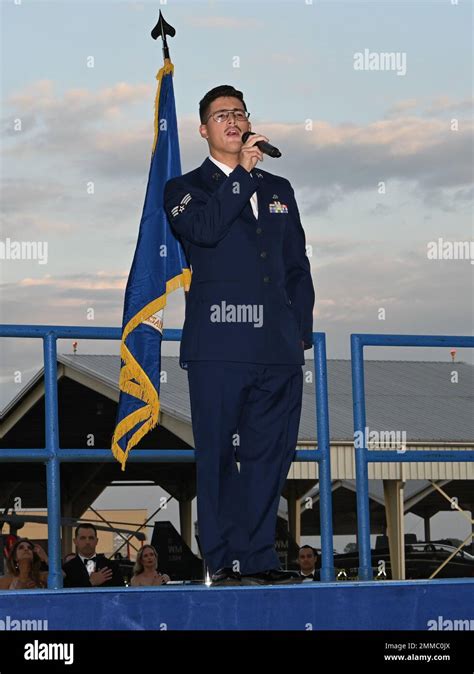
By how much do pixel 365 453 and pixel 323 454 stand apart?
0.26m

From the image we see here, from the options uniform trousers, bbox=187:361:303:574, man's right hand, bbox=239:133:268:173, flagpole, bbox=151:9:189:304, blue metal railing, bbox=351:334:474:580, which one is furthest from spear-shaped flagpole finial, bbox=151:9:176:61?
uniform trousers, bbox=187:361:303:574

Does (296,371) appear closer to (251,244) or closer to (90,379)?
(251,244)

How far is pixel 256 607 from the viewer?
4.09m

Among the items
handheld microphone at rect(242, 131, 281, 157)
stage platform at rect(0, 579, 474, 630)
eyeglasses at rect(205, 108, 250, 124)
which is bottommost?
stage platform at rect(0, 579, 474, 630)

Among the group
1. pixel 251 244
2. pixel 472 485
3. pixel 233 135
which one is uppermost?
pixel 233 135

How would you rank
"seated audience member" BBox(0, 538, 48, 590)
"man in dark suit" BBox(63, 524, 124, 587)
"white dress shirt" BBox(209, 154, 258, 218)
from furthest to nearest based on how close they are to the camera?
1. "seated audience member" BBox(0, 538, 48, 590)
2. "man in dark suit" BBox(63, 524, 124, 587)
3. "white dress shirt" BBox(209, 154, 258, 218)

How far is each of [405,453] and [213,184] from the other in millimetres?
1569

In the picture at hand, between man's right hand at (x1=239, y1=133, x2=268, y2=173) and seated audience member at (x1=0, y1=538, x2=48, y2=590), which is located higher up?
man's right hand at (x1=239, y1=133, x2=268, y2=173)

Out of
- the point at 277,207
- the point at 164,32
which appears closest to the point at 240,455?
the point at 277,207

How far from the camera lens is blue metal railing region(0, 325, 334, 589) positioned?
484cm

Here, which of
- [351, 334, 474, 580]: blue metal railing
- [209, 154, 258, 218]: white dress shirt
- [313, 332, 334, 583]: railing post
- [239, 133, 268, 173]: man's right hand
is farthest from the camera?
[313, 332, 334, 583]: railing post

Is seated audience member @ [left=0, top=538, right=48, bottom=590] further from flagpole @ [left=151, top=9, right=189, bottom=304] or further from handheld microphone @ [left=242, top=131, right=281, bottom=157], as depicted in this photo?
handheld microphone @ [left=242, top=131, right=281, bottom=157]

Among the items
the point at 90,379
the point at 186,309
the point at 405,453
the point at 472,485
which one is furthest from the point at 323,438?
the point at 472,485

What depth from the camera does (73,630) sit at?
13.0ft
